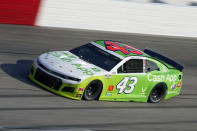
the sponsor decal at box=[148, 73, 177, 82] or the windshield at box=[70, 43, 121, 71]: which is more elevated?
the windshield at box=[70, 43, 121, 71]

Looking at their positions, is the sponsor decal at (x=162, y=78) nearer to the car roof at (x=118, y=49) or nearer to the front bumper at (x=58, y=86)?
the car roof at (x=118, y=49)

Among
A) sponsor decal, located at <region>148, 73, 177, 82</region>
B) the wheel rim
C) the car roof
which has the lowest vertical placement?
the wheel rim

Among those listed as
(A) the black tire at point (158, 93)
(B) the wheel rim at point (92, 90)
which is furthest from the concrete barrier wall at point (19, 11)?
(B) the wheel rim at point (92, 90)

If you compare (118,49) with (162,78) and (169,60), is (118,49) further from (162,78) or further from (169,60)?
(169,60)

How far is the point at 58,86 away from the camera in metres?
8.77

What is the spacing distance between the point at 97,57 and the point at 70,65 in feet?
2.94

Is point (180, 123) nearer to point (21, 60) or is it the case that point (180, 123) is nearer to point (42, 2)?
point (21, 60)

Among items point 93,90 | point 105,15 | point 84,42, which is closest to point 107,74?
point 93,90

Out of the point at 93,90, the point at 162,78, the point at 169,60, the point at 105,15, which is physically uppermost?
the point at 105,15

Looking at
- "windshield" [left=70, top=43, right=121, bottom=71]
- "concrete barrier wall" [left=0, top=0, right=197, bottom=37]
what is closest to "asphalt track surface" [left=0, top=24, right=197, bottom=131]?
"windshield" [left=70, top=43, right=121, bottom=71]

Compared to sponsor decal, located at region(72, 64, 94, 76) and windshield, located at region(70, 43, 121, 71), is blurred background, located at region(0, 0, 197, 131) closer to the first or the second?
sponsor decal, located at region(72, 64, 94, 76)

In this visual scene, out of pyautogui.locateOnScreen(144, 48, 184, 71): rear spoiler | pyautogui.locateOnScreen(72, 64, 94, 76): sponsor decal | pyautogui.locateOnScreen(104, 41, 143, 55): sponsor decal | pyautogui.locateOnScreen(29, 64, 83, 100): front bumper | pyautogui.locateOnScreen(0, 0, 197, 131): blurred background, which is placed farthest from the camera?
pyautogui.locateOnScreen(144, 48, 184, 71): rear spoiler

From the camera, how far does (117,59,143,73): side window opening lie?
31.1 ft

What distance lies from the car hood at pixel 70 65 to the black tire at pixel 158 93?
74.4 inches
